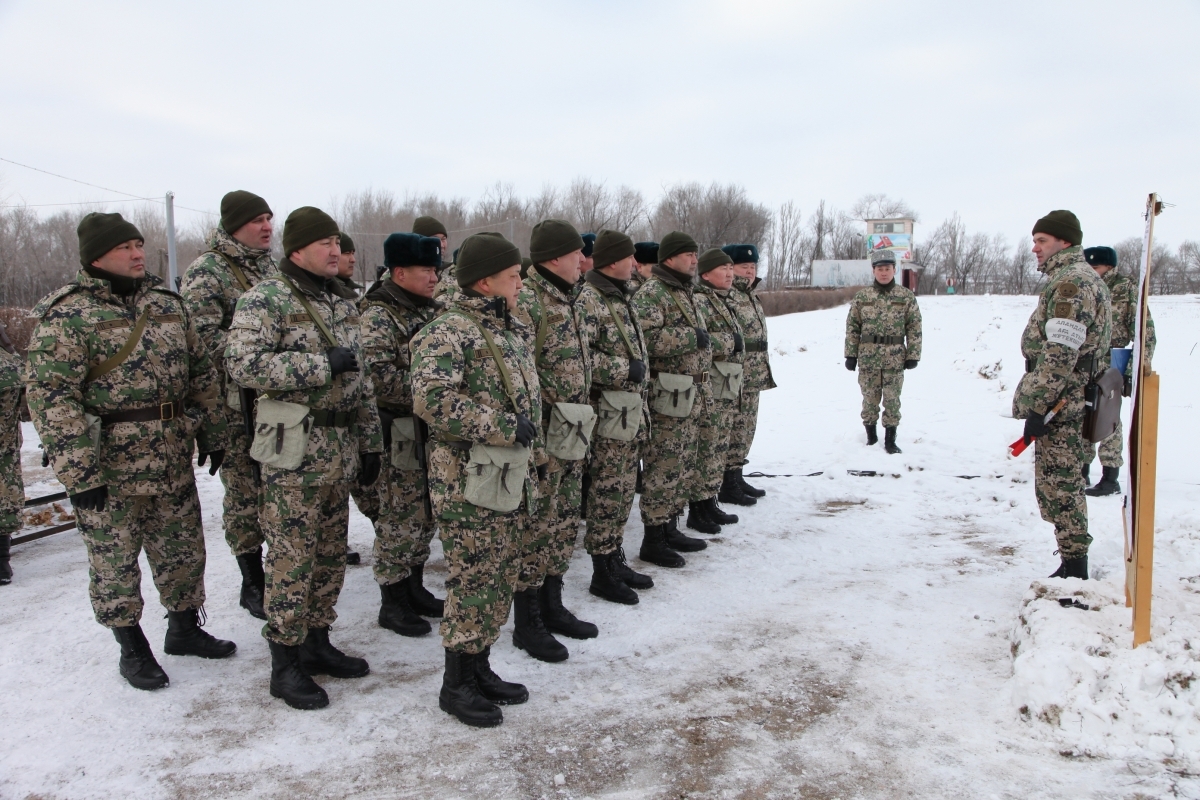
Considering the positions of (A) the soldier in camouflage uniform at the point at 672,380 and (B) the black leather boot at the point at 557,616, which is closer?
(B) the black leather boot at the point at 557,616

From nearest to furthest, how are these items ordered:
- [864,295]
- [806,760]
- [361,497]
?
[806,760]
[361,497]
[864,295]

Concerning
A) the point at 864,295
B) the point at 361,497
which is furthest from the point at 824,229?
the point at 361,497

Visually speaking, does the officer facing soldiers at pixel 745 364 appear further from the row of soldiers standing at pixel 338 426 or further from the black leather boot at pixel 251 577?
the black leather boot at pixel 251 577

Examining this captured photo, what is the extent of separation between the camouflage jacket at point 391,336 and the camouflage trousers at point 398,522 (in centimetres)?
33

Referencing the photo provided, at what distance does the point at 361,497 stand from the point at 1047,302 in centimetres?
407

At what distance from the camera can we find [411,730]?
10.7 feet

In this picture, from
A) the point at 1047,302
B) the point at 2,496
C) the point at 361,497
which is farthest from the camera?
the point at 2,496

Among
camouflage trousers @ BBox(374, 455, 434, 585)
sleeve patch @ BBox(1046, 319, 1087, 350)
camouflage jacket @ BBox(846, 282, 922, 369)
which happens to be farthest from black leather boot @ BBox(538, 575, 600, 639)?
camouflage jacket @ BBox(846, 282, 922, 369)

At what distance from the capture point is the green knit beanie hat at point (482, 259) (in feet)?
10.9

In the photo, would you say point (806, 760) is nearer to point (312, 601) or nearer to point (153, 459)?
point (312, 601)

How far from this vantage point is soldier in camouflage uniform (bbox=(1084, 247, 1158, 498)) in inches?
264

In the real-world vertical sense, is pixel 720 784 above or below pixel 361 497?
below

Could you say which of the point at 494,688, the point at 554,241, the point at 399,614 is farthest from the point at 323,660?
the point at 554,241

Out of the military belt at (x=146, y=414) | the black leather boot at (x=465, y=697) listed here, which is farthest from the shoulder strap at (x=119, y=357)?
the black leather boot at (x=465, y=697)
